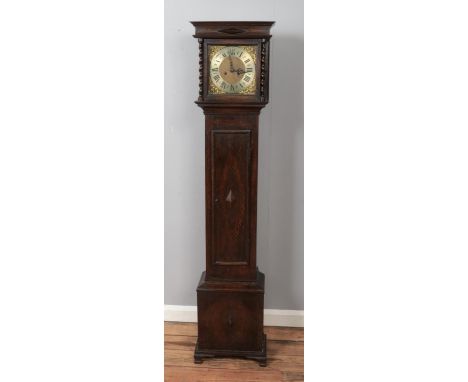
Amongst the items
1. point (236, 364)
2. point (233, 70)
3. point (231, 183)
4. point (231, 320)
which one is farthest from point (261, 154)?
point (236, 364)

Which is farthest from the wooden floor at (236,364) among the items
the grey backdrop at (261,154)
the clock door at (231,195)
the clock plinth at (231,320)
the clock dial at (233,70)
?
the clock dial at (233,70)

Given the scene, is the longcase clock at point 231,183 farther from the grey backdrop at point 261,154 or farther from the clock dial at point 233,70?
the grey backdrop at point 261,154

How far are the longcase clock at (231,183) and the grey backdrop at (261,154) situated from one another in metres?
0.37

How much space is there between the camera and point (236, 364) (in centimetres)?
251

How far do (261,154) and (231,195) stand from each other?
1.55 feet

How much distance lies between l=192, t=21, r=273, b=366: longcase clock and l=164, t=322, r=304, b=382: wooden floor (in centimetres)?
5

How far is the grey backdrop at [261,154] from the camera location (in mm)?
2756

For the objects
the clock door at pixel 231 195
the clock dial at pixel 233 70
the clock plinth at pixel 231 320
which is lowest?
the clock plinth at pixel 231 320

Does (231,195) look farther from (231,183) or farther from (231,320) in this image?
(231,320)

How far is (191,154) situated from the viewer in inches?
113

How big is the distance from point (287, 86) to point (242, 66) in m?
0.44
